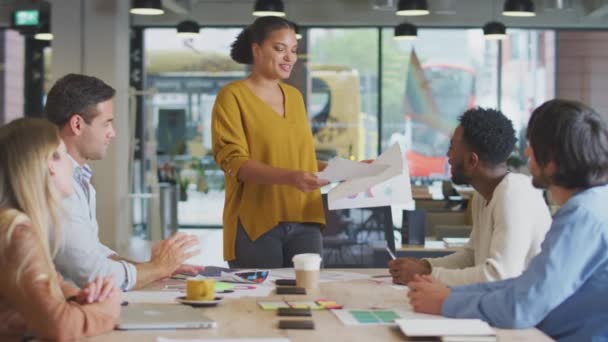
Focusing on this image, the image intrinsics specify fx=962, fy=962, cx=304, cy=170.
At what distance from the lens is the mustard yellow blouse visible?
4047 mm

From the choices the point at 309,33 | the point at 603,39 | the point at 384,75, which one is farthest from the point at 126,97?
the point at 603,39

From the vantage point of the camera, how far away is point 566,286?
8.23 feet

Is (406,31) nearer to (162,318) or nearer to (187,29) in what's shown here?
(187,29)

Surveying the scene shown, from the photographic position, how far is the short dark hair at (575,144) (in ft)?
8.48

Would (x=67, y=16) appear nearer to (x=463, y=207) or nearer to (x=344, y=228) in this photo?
(x=463, y=207)

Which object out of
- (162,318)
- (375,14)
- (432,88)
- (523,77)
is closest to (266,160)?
(162,318)

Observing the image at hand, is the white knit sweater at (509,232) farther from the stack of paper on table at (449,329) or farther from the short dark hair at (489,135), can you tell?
the stack of paper on table at (449,329)

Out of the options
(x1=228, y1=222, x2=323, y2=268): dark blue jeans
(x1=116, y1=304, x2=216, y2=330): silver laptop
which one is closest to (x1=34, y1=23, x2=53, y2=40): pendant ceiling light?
(x1=228, y1=222, x2=323, y2=268): dark blue jeans

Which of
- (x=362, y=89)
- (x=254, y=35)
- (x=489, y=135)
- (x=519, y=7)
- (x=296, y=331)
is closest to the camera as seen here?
(x=296, y=331)

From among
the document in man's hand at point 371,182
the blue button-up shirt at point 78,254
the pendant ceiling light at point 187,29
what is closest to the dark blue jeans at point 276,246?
the document in man's hand at point 371,182

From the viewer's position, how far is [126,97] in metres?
12.1

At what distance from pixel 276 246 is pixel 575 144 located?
170cm

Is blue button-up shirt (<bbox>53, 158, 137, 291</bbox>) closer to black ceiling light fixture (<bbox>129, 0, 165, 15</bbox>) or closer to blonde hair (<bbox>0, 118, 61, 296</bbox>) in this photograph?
blonde hair (<bbox>0, 118, 61, 296</bbox>)

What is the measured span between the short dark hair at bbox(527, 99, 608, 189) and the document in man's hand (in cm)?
102
